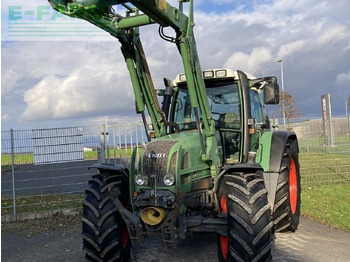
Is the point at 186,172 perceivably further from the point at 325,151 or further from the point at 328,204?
the point at 325,151

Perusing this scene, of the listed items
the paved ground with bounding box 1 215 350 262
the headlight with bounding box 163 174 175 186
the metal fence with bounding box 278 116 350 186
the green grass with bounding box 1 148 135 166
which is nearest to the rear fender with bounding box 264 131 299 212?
the paved ground with bounding box 1 215 350 262

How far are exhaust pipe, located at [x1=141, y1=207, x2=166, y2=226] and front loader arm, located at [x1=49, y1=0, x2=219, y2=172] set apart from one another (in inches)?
38.0

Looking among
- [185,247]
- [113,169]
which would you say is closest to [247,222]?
[185,247]

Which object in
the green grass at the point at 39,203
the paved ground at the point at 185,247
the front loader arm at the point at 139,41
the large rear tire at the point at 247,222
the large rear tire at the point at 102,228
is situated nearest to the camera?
the front loader arm at the point at 139,41

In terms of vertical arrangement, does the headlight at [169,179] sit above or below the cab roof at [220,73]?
below

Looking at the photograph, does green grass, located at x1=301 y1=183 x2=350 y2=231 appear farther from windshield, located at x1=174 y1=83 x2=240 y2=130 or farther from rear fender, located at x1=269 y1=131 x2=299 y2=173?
windshield, located at x1=174 y1=83 x2=240 y2=130

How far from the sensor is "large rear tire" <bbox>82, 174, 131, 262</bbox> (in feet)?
14.6

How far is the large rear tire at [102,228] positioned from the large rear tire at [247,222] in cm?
139

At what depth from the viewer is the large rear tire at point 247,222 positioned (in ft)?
12.8

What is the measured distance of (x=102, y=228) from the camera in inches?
176

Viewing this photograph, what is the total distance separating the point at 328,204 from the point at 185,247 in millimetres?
4234

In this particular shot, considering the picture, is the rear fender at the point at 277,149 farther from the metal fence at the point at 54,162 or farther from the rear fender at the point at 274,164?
the metal fence at the point at 54,162

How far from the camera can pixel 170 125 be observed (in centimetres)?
529

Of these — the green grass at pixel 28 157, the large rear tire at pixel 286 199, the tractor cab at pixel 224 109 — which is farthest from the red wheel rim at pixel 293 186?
the green grass at pixel 28 157
